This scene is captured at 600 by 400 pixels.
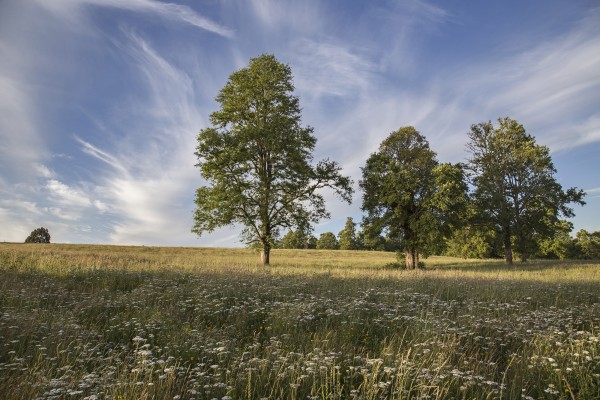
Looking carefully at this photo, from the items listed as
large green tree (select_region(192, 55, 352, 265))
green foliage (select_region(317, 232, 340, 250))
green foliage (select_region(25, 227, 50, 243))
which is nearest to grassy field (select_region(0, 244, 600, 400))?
large green tree (select_region(192, 55, 352, 265))

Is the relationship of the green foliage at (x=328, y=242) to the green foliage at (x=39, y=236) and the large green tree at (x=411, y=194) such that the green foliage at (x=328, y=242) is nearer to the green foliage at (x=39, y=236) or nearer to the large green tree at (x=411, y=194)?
the green foliage at (x=39, y=236)

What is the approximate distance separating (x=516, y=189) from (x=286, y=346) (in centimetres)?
3896

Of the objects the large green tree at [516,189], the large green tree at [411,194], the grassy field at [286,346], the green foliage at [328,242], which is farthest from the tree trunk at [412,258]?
the green foliage at [328,242]

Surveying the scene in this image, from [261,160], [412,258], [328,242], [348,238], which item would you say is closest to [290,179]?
[261,160]

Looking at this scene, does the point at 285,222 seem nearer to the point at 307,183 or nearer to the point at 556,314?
the point at 307,183

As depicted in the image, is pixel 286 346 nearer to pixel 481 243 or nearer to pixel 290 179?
pixel 290 179

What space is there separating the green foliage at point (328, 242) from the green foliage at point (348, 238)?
6.56 meters

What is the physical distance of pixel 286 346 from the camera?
592 cm

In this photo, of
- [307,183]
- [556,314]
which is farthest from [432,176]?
[556,314]

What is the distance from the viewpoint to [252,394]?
4277 millimetres

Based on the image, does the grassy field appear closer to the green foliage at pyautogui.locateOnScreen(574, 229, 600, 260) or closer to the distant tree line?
the distant tree line

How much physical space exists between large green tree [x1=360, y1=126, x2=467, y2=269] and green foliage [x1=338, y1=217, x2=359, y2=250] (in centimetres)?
8137

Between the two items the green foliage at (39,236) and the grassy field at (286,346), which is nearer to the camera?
the grassy field at (286,346)

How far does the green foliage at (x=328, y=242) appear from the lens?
122875 mm
